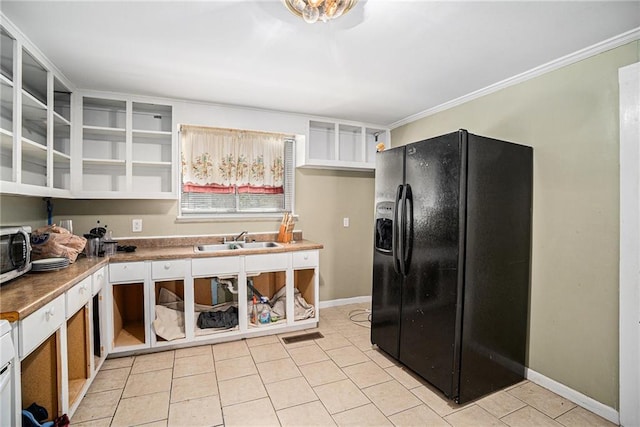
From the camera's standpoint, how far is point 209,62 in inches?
89.4

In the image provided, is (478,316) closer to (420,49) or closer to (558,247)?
(558,247)

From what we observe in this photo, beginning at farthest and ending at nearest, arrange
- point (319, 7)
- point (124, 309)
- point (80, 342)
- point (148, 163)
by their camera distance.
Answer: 1. point (124, 309)
2. point (148, 163)
3. point (80, 342)
4. point (319, 7)

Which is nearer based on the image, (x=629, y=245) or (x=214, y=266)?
(x=629, y=245)

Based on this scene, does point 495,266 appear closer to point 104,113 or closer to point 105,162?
point 105,162

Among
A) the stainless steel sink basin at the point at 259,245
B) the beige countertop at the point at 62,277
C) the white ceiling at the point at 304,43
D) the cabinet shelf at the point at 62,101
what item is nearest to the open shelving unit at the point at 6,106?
the white ceiling at the point at 304,43

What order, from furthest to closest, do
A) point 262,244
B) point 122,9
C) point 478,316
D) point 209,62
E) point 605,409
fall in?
point 262,244 < point 209,62 < point 478,316 < point 605,409 < point 122,9

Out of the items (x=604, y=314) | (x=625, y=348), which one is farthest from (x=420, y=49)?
(x=625, y=348)

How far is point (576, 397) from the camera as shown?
6.91ft

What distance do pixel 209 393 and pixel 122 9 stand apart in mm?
2362

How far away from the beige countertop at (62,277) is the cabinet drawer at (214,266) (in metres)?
0.05

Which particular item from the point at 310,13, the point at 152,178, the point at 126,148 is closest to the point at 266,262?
the point at 152,178

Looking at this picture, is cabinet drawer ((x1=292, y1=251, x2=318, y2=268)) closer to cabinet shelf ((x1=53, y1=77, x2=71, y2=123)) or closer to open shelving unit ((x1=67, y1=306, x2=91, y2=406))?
open shelving unit ((x1=67, y1=306, x2=91, y2=406))

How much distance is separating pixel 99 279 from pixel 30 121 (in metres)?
1.17

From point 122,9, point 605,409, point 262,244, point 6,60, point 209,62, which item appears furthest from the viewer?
point 262,244
